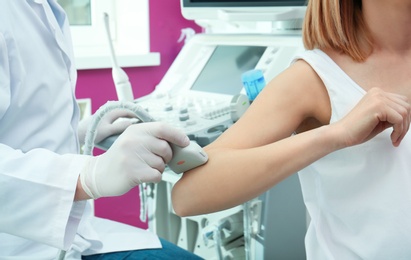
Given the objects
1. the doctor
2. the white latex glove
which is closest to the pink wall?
the white latex glove

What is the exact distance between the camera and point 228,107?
1571 mm

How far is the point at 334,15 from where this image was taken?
1.07 meters

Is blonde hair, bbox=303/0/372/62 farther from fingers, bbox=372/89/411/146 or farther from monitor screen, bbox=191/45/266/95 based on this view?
monitor screen, bbox=191/45/266/95

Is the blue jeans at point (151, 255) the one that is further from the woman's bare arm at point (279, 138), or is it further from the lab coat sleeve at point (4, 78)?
the lab coat sleeve at point (4, 78)

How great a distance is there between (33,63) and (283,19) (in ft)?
2.87

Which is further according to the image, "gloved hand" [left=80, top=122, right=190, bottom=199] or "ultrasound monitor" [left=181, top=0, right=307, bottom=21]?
"ultrasound monitor" [left=181, top=0, right=307, bottom=21]

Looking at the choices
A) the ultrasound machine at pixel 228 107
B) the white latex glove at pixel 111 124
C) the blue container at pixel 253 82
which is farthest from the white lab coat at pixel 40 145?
the blue container at pixel 253 82

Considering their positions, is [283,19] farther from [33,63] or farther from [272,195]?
[33,63]

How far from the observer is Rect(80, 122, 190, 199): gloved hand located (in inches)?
37.4

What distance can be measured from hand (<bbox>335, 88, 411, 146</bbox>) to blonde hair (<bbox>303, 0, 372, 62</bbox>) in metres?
0.20

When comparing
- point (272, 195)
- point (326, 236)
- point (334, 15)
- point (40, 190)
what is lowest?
point (272, 195)

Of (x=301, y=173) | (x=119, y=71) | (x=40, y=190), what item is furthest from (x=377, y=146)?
(x=119, y=71)

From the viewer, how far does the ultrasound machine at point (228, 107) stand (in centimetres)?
149

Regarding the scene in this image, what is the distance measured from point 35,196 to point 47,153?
8 centimetres
